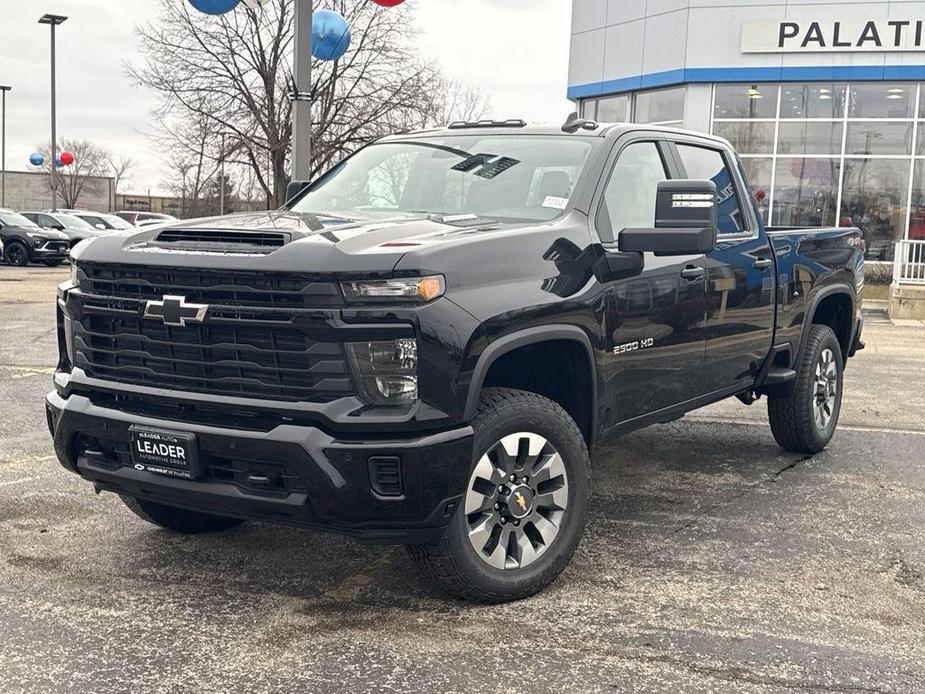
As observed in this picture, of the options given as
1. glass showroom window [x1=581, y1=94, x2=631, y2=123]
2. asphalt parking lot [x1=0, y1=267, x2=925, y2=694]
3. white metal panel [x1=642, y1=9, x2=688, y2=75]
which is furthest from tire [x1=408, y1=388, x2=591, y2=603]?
glass showroom window [x1=581, y1=94, x2=631, y2=123]

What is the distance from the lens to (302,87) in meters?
9.31

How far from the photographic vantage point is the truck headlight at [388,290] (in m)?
3.50

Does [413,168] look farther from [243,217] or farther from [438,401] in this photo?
[438,401]

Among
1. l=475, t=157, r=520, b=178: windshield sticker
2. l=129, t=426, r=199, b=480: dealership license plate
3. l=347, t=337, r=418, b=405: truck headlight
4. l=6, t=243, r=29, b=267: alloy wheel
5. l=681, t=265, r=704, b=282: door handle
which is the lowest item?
l=6, t=243, r=29, b=267: alloy wheel

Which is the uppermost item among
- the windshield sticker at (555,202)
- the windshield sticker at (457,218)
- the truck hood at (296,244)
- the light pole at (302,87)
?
the light pole at (302,87)

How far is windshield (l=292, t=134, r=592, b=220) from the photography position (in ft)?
15.3

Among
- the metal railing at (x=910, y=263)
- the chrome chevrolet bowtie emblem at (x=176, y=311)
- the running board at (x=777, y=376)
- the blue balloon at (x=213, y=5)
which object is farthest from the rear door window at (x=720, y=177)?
the metal railing at (x=910, y=263)

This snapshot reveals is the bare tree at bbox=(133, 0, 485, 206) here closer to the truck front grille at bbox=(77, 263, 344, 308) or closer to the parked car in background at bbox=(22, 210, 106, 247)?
the parked car in background at bbox=(22, 210, 106, 247)

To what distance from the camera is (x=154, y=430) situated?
12.2 feet

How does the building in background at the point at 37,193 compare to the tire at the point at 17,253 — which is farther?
the building in background at the point at 37,193

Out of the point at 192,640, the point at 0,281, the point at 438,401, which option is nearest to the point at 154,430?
the point at 192,640

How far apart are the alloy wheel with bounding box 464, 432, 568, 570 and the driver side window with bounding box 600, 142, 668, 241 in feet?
3.69

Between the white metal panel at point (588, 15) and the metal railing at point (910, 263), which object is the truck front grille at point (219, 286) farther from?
the white metal panel at point (588, 15)

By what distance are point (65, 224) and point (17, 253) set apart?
1.89 meters
